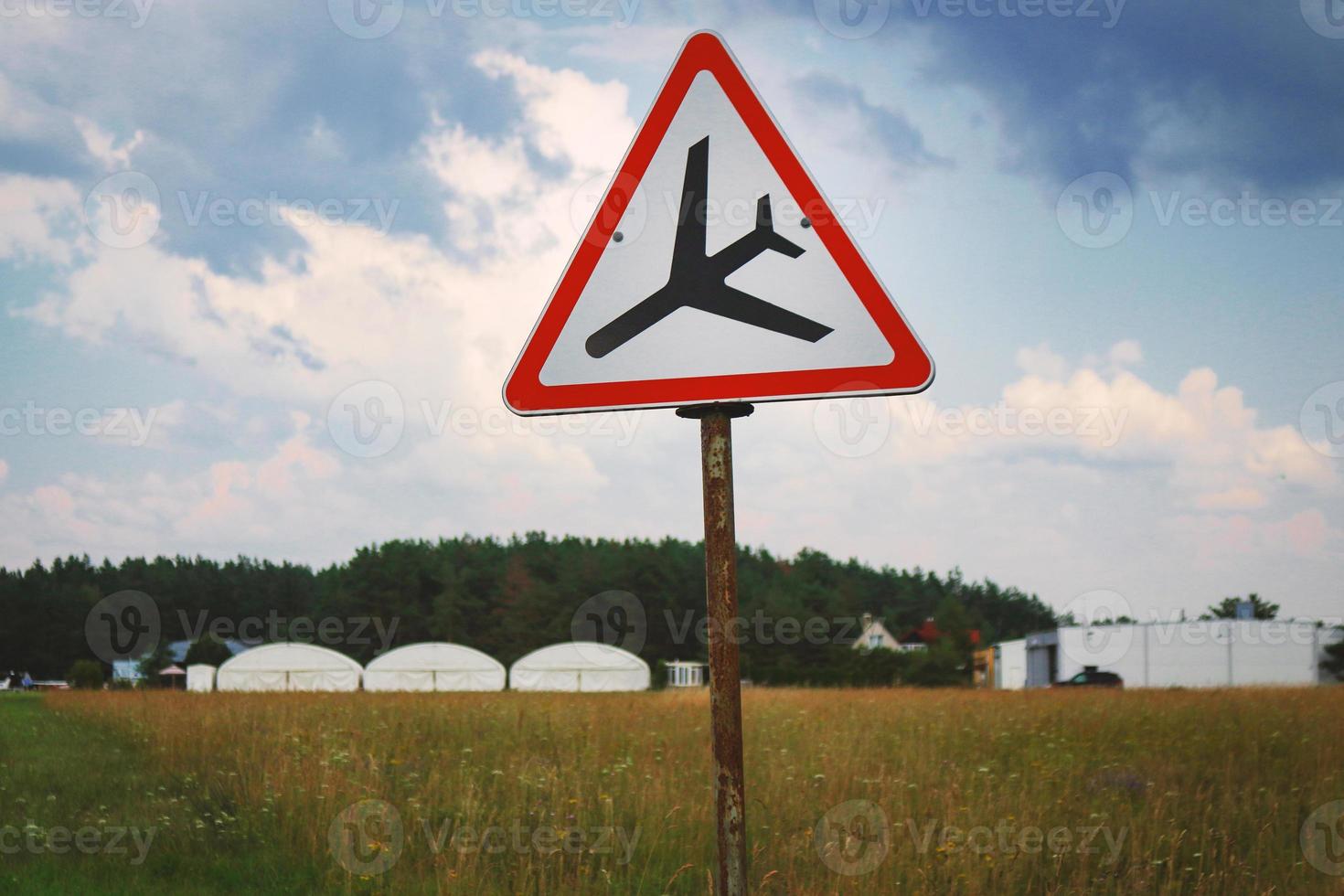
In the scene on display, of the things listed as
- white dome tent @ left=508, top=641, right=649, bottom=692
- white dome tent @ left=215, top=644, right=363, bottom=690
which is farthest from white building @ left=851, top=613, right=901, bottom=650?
white dome tent @ left=215, top=644, right=363, bottom=690

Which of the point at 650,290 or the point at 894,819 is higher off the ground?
the point at 650,290

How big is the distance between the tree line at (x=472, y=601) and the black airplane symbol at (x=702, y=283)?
60.8 metres

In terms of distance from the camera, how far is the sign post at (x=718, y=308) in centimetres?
246

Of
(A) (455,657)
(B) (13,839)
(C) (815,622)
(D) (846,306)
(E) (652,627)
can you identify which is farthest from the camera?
(E) (652,627)

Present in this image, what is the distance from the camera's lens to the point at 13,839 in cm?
565

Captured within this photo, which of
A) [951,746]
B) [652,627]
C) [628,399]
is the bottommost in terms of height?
[652,627]

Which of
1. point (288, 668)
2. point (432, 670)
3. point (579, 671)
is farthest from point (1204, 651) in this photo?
point (288, 668)

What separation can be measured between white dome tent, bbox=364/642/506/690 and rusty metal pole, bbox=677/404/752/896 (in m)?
48.1

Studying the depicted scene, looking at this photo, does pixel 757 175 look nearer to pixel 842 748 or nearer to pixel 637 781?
pixel 637 781

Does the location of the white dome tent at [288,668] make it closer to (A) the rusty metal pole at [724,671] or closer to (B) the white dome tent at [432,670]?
(B) the white dome tent at [432,670]

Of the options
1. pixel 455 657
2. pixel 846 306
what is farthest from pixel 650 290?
pixel 455 657

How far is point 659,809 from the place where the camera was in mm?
5867

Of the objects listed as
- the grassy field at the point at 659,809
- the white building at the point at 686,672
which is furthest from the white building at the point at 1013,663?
the grassy field at the point at 659,809

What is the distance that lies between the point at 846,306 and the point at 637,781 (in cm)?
516
